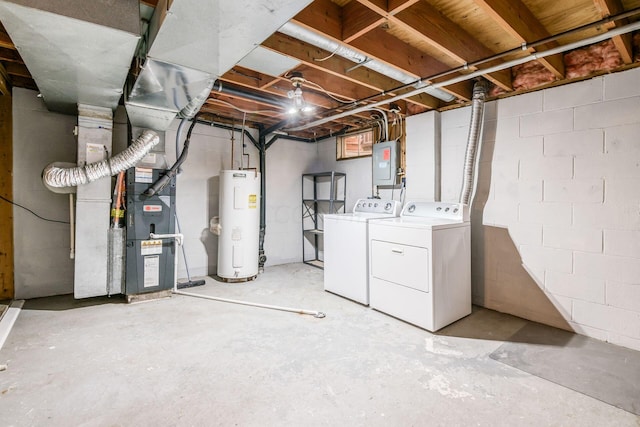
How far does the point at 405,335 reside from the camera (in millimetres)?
2520

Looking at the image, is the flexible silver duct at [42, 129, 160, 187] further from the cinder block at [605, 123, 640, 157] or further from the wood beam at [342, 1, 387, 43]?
the cinder block at [605, 123, 640, 157]

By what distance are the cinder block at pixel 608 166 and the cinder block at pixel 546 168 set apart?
0.07 m

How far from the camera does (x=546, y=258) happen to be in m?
2.73

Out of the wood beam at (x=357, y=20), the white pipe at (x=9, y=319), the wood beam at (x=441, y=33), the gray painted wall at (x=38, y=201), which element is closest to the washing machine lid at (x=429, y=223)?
the wood beam at (x=441, y=33)

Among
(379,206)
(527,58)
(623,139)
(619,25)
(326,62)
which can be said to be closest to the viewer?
(619,25)

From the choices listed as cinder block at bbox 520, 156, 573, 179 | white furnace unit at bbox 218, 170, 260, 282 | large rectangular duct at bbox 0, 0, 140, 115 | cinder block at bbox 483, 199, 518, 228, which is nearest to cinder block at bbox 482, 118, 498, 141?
cinder block at bbox 520, 156, 573, 179

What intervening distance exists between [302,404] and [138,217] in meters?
2.64

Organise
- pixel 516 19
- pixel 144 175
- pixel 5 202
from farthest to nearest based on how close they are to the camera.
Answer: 1. pixel 144 175
2. pixel 5 202
3. pixel 516 19

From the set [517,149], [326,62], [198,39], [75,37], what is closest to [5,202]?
[75,37]

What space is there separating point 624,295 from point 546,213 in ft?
2.63

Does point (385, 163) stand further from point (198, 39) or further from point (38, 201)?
point (38, 201)

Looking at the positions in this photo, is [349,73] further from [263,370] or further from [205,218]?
[205,218]

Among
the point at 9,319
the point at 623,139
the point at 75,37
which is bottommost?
the point at 9,319

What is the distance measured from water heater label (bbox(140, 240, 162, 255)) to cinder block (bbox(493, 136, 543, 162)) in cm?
368
